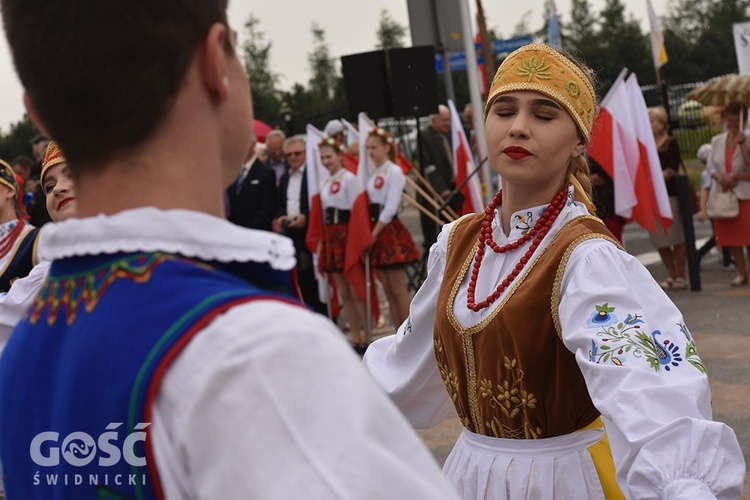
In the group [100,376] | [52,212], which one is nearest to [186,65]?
[100,376]

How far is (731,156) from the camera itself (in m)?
10.2

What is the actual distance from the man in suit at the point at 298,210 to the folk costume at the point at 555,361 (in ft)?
22.9

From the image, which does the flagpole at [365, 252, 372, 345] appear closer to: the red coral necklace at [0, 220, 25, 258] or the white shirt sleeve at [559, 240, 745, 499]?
the red coral necklace at [0, 220, 25, 258]

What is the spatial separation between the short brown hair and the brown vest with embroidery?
164 cm

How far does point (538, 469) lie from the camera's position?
2.65 meters

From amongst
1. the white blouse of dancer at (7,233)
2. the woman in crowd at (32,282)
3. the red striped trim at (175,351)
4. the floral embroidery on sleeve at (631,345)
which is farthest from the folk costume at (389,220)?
the red striped trim at (175,351)

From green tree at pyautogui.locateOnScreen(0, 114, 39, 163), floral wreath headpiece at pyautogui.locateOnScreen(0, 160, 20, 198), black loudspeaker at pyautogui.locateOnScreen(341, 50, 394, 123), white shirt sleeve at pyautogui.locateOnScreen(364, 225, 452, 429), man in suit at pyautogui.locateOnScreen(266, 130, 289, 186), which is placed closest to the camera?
white shirt sleeve at pyautogui.locateOnScreen(364, 225, 452, 429)

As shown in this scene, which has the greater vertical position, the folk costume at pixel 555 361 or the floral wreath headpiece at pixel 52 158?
the floral wreath headpiece at pixel 52 158

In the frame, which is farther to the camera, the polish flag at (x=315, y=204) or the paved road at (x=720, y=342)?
the polish flag at (x=315, y=204)

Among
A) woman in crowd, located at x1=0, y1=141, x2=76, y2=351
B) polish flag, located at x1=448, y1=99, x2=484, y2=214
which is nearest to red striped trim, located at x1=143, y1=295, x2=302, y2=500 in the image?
woman in crowd, located at x1=0, y1=141, x2=76, y2=351

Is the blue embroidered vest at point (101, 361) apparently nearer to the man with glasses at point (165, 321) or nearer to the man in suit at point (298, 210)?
the man with glasses at point (165, 321)

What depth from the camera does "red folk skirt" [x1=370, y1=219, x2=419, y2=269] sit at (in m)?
9.21

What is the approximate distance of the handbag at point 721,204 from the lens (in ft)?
33.8

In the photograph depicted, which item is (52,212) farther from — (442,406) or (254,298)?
(254,298)
